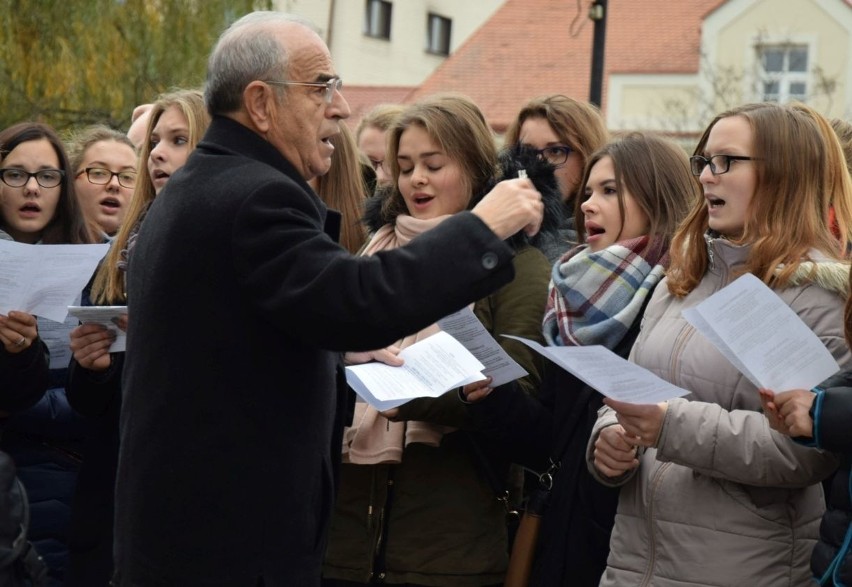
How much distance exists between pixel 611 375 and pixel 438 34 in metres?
40.4

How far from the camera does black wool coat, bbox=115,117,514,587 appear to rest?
123 inches

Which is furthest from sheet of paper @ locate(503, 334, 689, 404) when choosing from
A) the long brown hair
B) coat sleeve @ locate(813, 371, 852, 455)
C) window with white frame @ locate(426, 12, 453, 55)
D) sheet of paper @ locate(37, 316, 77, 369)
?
window with white frame @ locate(426, 12, 453, 55)

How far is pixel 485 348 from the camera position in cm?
434

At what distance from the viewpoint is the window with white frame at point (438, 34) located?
141 ft

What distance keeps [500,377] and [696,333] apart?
26.7 inches

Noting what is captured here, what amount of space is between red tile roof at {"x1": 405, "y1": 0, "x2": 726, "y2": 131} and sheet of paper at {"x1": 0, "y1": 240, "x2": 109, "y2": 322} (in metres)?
30.3

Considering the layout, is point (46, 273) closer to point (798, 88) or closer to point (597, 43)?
point (597, 43)

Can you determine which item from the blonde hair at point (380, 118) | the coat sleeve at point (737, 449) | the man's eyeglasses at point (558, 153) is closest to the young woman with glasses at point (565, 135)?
the man's eyeglasses at point (558, 153)

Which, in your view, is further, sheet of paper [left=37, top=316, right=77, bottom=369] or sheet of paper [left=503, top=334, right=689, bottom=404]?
sheet of paper [left=37, top=316, right=77, bottom=369]

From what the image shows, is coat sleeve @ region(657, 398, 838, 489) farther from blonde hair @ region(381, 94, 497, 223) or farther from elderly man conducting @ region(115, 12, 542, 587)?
blonde hair @ region(381, 94, 497, 223)

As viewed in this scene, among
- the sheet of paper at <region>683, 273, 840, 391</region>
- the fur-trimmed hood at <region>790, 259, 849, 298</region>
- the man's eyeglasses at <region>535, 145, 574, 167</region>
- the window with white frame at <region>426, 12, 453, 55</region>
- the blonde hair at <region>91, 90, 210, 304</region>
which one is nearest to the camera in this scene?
the sheet of paper at <region>683, 273, 840, 391</region>

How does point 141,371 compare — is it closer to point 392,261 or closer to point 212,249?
point 212,249

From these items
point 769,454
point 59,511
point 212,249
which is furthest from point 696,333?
point 59,511

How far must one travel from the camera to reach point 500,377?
441 cm
